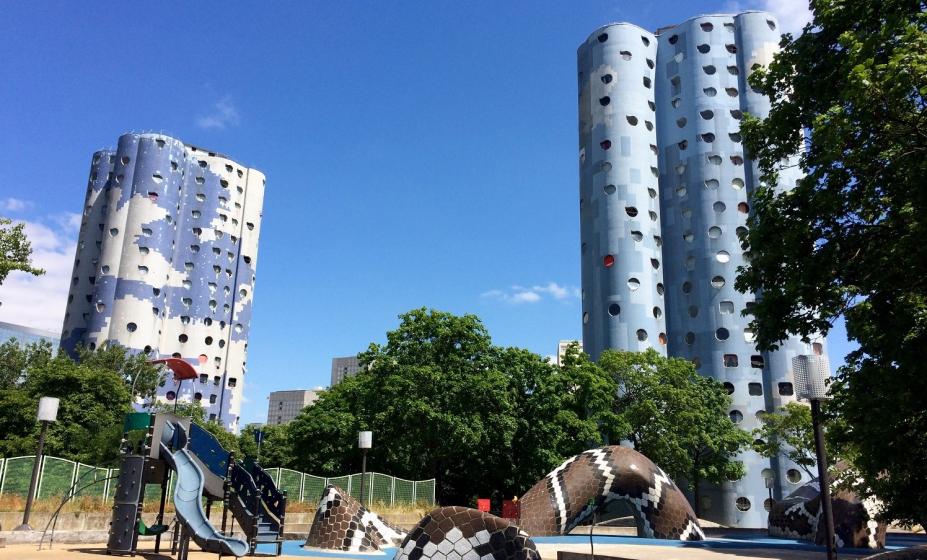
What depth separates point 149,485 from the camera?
23.4 m

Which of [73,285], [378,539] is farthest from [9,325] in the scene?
[378,539]

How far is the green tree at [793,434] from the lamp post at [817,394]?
2765 cm

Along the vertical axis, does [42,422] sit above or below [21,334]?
below

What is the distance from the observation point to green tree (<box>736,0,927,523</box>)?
405 inches

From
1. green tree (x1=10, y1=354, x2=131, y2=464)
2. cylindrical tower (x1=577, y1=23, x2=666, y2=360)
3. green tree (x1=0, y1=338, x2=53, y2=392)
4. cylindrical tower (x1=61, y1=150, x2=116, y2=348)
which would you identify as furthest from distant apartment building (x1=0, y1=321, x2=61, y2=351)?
cylindrical tower (x1=577, y1=23, x2=666, y2=360)

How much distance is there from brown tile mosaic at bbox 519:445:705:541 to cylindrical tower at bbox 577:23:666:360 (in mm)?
27668

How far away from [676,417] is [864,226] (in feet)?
106

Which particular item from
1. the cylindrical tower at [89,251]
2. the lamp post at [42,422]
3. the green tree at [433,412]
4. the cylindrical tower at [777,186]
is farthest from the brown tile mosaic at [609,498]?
the cylindrical tower at [89,251]

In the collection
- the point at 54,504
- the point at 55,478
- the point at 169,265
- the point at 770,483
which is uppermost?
the point at 169,265

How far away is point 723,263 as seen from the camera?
53.6 m

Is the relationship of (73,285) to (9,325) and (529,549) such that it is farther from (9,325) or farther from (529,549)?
(9,325)

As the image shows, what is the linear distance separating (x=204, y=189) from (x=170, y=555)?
3108 inches

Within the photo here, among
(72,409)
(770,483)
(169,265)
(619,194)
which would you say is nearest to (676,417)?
(770,483)

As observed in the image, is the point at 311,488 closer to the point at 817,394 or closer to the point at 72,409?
the point at 817,394
